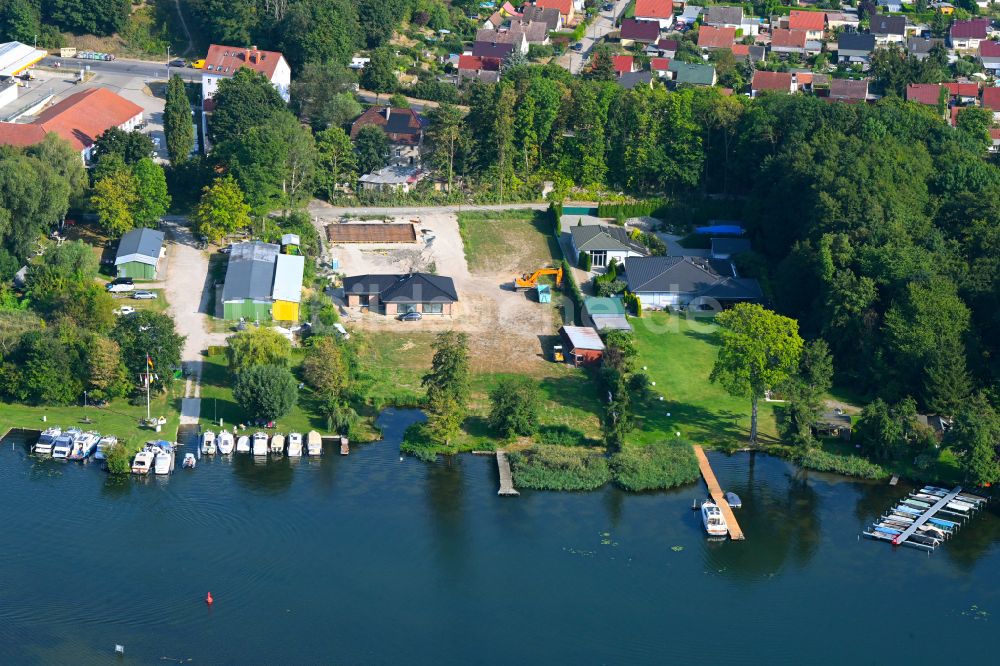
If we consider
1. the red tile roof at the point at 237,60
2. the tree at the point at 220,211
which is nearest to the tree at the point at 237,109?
the red tile roof at the point at 237,60

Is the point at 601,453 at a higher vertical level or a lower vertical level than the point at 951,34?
lower

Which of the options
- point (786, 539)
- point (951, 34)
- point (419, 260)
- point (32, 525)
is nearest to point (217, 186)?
point (419, 260)

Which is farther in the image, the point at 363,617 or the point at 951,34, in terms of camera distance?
the point at 951,34

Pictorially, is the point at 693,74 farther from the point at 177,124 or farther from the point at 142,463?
the point at 142,463

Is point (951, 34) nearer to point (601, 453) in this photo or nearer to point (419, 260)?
point (419, 260)

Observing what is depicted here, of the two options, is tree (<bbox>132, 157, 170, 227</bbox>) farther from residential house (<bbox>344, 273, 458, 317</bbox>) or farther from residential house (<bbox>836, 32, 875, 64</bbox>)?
residential house (<bbox>836, 32, 875, 64</bbox>)

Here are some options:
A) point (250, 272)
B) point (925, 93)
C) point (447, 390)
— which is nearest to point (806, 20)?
point (925, 93)

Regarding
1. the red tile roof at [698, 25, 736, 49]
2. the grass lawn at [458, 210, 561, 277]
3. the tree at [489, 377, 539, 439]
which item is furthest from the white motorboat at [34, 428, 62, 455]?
the red tile roof at [698, 25, 736, 49]
